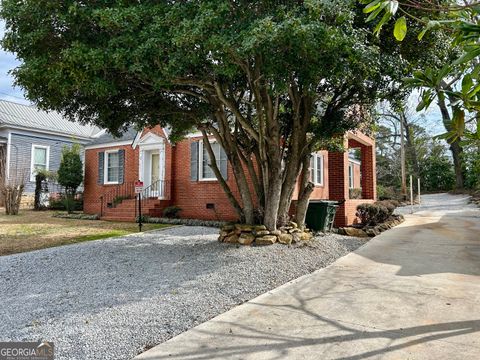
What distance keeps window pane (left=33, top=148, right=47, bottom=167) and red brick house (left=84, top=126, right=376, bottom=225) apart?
5938 millimetres

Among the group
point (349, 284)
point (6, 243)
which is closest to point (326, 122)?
point (349, 284)

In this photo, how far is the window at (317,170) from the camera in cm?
1405

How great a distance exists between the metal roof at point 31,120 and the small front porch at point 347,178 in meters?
14.6

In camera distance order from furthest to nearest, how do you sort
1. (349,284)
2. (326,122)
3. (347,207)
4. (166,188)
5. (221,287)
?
(166,188), (347,207), (326,122), (349,284), (221,287)

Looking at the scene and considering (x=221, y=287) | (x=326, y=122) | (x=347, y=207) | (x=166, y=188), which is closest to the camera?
(x=221, y=287)

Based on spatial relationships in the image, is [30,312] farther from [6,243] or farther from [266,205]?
[6,243]

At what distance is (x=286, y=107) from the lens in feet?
29.0

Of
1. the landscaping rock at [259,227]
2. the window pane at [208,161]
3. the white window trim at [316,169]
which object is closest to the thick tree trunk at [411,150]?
the white window trim at [316,169]

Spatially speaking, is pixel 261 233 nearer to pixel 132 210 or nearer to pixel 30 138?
pixel 132 210

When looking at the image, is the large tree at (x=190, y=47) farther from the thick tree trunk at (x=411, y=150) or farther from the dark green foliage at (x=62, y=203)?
the thick tree trunk at (x=411, y=150)

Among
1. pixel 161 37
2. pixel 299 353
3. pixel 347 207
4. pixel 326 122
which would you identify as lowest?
pixel 299 353

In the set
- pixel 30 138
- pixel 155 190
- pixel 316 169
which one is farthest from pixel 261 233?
pixel 30 138

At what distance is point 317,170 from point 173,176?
5.98 meters

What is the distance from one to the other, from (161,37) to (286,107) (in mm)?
4301
